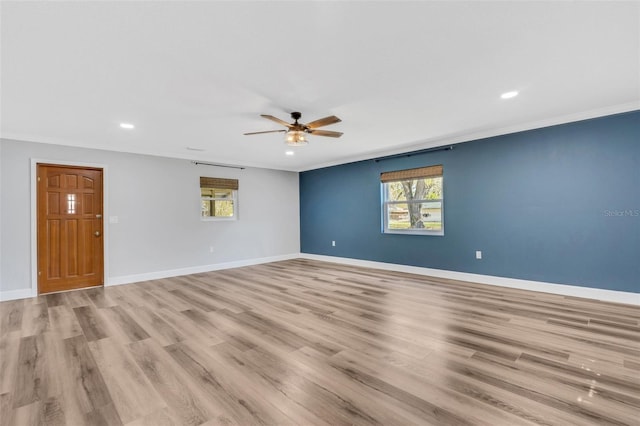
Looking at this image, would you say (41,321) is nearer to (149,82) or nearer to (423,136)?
(149,82)

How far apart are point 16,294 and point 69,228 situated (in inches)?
45.8

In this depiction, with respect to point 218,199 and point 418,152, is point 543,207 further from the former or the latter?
point 218,199

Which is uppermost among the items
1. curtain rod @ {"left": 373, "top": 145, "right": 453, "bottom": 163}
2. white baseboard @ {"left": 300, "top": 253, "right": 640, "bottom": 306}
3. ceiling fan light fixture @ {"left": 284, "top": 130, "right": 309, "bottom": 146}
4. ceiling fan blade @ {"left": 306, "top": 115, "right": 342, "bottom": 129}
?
curtain rod @ {"left": 373, "top": 145, "right": 453, "bottom": 163}

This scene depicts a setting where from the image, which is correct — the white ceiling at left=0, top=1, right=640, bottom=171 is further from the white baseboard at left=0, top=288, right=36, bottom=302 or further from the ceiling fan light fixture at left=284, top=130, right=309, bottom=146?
the white baseboard at left=0, top=288, right=36, bottom=302

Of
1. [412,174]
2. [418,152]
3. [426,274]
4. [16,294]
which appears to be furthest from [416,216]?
[16,294]

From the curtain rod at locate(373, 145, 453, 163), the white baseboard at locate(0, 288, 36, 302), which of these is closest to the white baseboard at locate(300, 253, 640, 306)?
the curtain rod at locate(373, 145, 453, 163)

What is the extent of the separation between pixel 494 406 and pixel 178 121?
4.41 meters

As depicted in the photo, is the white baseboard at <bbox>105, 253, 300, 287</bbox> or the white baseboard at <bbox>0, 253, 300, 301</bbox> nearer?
the white baseboard at <bbox>0, 253, 300, 301</bbox>

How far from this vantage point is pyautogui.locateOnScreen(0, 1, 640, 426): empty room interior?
188cm

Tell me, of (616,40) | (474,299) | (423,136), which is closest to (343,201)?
(423,136)

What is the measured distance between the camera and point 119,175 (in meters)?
5.32

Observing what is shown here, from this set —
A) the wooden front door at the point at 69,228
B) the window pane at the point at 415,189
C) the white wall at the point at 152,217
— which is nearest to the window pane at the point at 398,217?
the window pane at the point at 415,189

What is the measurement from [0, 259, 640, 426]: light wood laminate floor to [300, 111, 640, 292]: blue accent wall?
22.1 inches

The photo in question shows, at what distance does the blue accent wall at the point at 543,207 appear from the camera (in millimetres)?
3711
